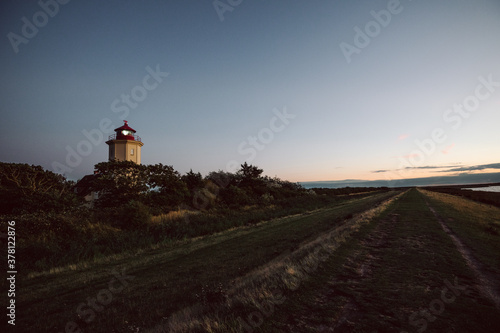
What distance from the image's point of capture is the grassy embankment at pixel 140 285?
5.30 metres

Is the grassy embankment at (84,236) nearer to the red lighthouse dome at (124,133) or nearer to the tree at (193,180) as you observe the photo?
the tree at (193,180)

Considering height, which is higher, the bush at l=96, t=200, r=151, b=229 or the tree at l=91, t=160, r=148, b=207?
the tree at l=91, t=160, r=148, b=207

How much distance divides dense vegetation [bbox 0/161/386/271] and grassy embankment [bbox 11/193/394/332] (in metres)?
2.30

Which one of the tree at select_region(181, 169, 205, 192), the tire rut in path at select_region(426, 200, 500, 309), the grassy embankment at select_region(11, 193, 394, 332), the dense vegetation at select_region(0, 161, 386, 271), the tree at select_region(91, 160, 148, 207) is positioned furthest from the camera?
the tree at select_region(181, 169, 205, 192)

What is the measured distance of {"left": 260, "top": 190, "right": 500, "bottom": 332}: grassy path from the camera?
13.2ft

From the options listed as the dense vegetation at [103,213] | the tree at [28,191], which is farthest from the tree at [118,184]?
the tree at [28,191]

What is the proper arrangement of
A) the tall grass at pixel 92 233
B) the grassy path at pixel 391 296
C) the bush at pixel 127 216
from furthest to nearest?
1. the bush at pixel 127 216
2. the tall grass at pixel 92 233
3. the grassy path at pixel 391 296

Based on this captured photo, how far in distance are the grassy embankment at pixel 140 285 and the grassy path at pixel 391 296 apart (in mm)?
2213

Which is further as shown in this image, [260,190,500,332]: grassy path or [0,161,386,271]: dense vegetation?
[0,161,386,271]: dense vegetation

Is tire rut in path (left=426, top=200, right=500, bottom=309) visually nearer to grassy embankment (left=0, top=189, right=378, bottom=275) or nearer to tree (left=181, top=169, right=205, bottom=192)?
grassy embankment (left=0, top=189, right=378, bottom=275)

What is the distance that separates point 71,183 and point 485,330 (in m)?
27.1

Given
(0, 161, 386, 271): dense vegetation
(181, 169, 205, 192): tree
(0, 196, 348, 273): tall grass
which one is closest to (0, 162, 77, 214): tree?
(0, 161, 386, 271): dense vegetation

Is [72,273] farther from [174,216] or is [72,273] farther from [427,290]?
[427,290]

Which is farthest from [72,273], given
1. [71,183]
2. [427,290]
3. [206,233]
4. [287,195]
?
[287,195]
